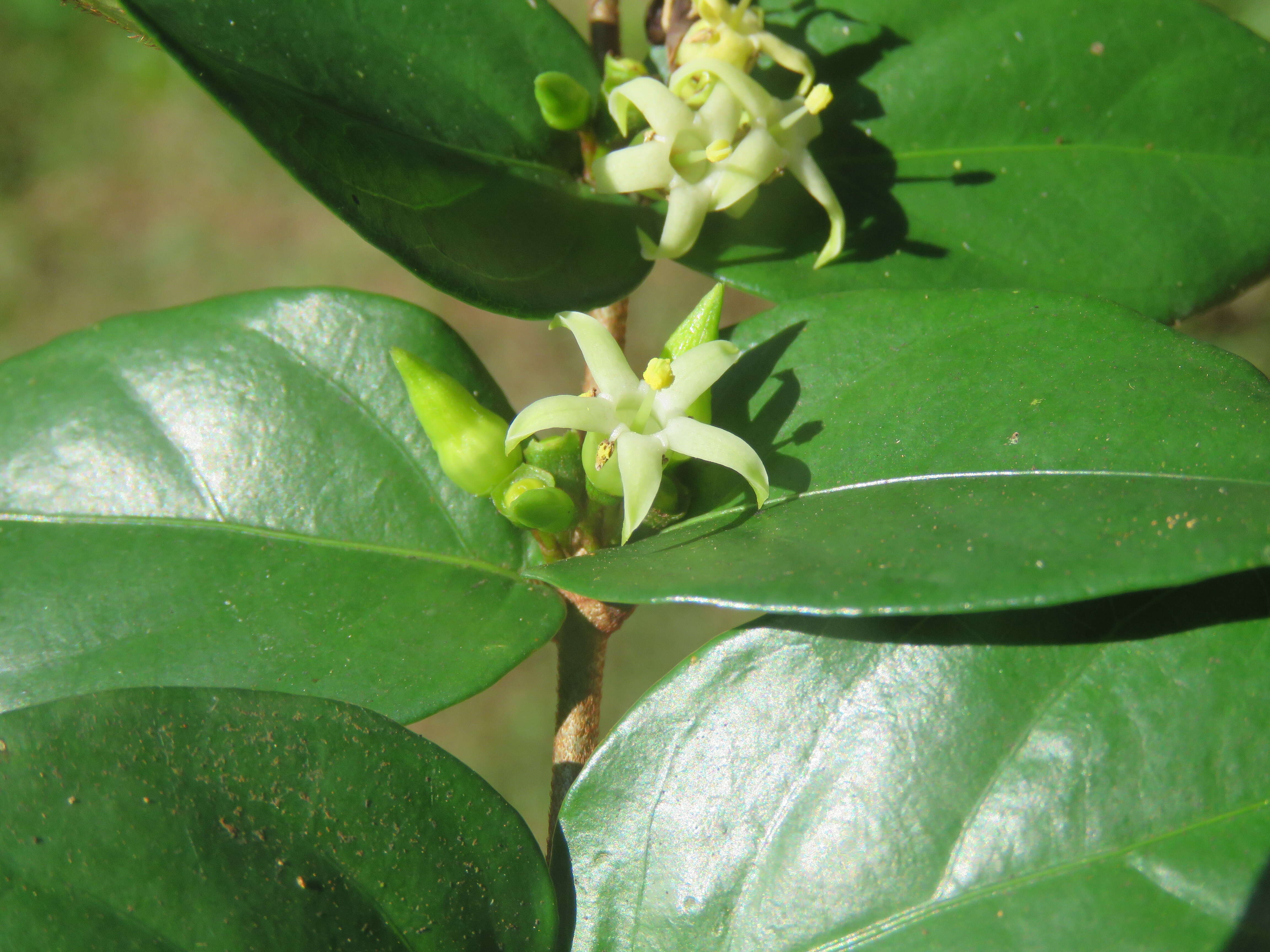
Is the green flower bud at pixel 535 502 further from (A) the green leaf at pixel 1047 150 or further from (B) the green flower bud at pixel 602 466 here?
(A) the green leaf at pixel 1047 150

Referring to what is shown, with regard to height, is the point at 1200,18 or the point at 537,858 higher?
the point at 1200,18

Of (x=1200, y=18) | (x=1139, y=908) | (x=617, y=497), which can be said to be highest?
(x=1200, y=18)

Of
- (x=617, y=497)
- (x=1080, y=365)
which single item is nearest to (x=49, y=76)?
(x=617, y=497)

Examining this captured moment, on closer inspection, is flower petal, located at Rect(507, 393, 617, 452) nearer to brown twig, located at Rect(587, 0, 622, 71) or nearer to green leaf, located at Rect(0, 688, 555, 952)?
green leaf, located at Rect(0, 688, 555, 952)

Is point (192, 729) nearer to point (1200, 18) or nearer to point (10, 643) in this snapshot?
point (10, 643)

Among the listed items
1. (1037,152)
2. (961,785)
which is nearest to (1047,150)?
(1037,152)

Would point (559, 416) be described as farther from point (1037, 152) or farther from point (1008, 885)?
point (1037, 152)

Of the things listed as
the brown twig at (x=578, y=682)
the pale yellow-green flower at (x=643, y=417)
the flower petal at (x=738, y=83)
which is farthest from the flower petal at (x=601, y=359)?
the flower petal at (x=738, y=83)

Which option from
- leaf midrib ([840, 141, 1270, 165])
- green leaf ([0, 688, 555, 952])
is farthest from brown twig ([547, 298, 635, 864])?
leaf midrib ([840, 141, 1270, 165])
